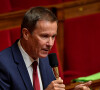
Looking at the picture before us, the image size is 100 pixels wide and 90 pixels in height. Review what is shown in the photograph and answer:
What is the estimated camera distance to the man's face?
623 mm

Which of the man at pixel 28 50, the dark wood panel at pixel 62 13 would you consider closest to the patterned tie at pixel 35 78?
the man at pixel 28 50

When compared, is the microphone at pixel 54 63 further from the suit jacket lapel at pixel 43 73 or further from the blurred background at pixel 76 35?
the blurred background at pixel 76 35

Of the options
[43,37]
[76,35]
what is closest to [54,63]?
[43,37]

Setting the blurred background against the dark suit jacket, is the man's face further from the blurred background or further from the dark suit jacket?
the blurred background

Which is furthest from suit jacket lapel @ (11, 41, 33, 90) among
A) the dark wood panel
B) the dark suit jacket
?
the dark wood panel

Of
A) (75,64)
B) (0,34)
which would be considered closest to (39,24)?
(0,34)

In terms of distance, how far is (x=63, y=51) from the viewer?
1089 mm

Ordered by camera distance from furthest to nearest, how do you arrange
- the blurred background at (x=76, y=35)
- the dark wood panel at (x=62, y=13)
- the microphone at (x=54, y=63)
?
the blurred background at (x=76, y=35), the dark wood panel at (x=62, y=13), the microphone at (x=54, y=63)

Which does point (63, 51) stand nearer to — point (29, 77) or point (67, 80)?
point (67, 80)

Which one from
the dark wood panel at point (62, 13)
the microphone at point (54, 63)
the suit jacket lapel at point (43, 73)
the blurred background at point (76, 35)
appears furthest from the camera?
the blurred background at point (76, 35)

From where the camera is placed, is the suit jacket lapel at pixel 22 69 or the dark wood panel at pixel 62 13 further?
the dark wood panel at pixel 62 13

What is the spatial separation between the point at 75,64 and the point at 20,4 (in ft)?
1.10

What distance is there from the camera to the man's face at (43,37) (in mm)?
623

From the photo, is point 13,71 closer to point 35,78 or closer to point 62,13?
point 35,78
